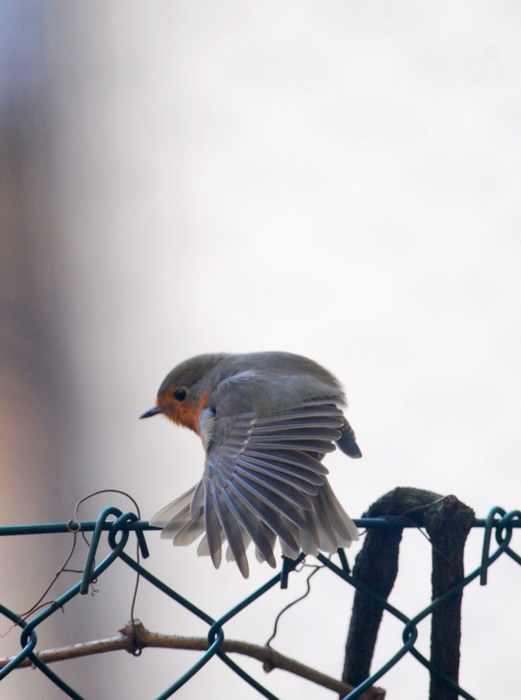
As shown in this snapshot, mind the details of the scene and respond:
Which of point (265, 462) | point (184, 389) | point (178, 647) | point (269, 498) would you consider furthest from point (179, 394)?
point (178, 647)

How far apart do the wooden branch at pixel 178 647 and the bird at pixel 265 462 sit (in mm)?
141

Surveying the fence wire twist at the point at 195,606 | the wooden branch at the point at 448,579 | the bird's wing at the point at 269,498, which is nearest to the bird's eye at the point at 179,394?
the bird's wing at the point at 269,498

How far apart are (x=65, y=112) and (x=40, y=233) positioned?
2.27 ft

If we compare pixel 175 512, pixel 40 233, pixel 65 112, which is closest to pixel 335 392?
pixel 175 512

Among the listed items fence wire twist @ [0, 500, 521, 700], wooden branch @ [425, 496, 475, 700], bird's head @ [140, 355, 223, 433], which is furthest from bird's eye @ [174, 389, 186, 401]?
wooden branch @ [425, 496, 475, 700]

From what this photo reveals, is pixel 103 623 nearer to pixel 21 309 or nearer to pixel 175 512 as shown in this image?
pixel 21 309

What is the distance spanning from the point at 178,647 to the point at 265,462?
2.11 ft

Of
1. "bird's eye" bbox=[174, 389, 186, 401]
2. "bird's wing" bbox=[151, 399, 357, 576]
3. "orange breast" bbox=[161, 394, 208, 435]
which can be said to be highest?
"bird's wing" bbox=[151, 399, 357, 576]

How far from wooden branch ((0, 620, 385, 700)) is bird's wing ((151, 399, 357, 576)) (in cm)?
14

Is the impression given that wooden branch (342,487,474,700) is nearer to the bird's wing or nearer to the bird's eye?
the bird's wing

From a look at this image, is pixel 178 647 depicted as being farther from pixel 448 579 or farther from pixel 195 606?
pixel 448 579

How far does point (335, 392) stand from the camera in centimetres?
260

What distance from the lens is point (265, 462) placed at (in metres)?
2.12

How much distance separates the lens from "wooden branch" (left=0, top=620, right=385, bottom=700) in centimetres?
149
